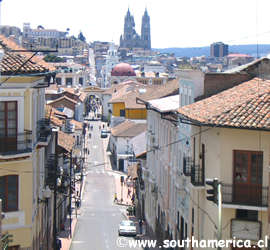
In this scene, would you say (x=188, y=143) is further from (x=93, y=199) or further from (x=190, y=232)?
(x=93, y=199)

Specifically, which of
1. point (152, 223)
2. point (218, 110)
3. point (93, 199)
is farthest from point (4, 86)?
point (93, 199)

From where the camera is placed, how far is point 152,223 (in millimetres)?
40031

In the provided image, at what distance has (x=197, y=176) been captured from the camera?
21172 mm

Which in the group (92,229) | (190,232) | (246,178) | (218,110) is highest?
(218,110)

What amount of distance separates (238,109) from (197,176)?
3557mm

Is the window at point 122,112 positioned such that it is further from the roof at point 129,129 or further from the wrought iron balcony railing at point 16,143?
the wrought iron balcony railing at point 16,143

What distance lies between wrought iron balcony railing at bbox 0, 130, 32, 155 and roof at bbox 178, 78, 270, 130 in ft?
17.3

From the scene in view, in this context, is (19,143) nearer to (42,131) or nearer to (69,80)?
(42,131)

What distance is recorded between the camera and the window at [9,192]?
69.8 feet

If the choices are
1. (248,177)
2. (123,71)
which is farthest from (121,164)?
(123,71)

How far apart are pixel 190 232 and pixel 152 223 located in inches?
624

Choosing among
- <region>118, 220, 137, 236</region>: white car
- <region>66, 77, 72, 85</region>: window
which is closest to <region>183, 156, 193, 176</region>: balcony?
<region>118, 220, 137, 236</region>: white car

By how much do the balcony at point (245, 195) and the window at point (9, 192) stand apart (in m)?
7.37

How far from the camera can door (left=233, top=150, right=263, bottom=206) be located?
18.3m
